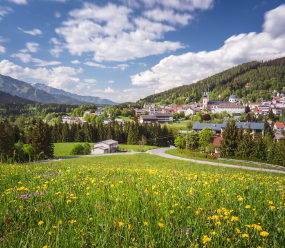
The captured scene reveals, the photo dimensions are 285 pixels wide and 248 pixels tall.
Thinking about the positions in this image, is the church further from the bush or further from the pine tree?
the bush

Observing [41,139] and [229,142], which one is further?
[41,139]

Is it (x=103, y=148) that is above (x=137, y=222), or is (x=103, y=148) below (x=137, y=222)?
below

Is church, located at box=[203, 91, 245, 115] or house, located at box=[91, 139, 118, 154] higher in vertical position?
church, located at box=[203, 91, 245, 115]

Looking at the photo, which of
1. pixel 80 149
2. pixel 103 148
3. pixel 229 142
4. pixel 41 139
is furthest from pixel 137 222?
pixel 103 148

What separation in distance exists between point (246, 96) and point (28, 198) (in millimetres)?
232837

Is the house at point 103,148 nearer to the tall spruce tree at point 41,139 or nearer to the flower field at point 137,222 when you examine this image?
the tall spruce tree at point 41,139

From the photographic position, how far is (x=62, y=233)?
6.30 ft

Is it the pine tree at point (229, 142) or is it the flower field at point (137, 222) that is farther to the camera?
the pine tree at point (229, 142)

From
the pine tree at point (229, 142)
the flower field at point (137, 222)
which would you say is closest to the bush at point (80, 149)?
the pine tree at point (229, 142)

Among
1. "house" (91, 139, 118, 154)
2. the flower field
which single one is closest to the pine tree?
"house" (91, 139, 118, 154)

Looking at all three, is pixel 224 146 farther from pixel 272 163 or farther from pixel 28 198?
pixel 28 198

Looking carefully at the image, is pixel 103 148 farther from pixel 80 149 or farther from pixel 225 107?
pixel 225 107

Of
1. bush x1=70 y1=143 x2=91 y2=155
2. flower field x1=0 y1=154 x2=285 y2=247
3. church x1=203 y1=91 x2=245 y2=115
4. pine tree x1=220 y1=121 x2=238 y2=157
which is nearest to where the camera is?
flower field x1=0 y1=154 x2=285 y2=247

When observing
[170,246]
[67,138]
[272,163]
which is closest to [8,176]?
[170,246]
